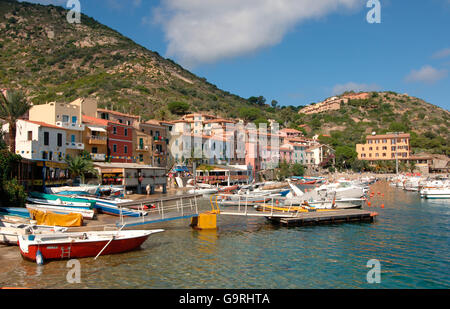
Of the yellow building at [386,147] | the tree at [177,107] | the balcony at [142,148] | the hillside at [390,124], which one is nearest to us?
the balcony at [142,148]

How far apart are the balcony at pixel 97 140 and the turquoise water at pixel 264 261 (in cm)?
2846

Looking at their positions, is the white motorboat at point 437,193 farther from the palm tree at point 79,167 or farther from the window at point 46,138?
the window at point 46,138

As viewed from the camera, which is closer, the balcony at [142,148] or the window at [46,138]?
the window at [46,138]

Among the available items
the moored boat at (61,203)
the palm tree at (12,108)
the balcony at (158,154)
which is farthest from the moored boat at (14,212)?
the balcony at (158,154)

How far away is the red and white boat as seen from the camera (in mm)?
16531

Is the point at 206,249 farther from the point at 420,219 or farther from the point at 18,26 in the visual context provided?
the point at 18,26

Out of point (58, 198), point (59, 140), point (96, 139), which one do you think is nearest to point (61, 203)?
point (58, 198)

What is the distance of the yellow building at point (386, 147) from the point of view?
125812mm

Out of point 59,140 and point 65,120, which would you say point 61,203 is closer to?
point 59,140

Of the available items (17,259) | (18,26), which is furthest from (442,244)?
(18,26)

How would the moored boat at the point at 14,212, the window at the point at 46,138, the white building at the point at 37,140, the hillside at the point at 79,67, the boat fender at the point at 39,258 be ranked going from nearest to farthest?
the boat fender at the point at 39,258
the moored boat at the point at 14,212
the white building at the point at 37,140
the window at the point at 46,138
the hillside at the point at 79,67

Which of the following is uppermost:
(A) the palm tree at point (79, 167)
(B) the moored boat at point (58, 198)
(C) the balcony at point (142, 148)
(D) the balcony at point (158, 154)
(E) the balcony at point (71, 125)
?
(E) the balcony at point (71, 125)

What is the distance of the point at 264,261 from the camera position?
17.7 metres

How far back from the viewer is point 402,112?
617 feet
